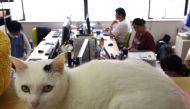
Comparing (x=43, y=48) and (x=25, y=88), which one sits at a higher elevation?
(x=25, y=88)

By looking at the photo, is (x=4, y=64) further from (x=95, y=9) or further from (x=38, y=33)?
(x=95, y=9)

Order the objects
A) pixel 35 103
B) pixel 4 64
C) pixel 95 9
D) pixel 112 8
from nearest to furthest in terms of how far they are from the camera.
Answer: pixel 35 103, pixel 4 64, pixel 112 8, pixel 95 9

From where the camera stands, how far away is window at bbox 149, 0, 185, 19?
17.8 ft

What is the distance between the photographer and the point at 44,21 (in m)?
5.39

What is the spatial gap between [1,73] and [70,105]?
390 millimetres

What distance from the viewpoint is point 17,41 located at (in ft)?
12.1

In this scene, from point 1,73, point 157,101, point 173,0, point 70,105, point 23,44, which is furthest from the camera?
point 173,0

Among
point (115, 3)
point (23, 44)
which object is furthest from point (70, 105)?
point (115, 3)

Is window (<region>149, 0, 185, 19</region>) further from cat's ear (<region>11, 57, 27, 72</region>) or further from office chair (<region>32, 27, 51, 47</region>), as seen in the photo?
cat's ear (<region>11, 57, 27, 72</region>)

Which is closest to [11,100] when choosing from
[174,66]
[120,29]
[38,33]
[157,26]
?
[174,66]

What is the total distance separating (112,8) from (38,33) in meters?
1.72

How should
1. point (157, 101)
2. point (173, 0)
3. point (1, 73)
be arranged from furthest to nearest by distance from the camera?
1. point (173, 0)
2. point (1, 73)
3. point (157, 101)

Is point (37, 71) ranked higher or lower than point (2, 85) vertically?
higher

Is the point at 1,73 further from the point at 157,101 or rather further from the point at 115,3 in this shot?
the point at 115,3
